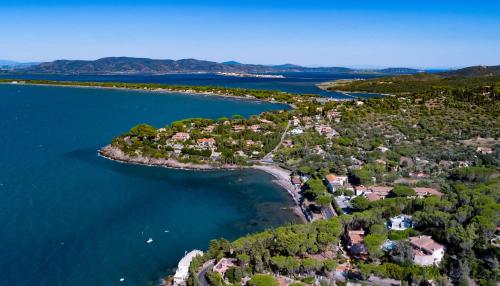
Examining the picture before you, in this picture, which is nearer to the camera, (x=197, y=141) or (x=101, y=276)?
(x=101, y=276)

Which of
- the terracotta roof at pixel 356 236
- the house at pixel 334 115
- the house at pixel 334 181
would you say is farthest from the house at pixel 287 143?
the terracotta roof at pixel 356 236

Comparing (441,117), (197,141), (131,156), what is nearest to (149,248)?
(131,156)

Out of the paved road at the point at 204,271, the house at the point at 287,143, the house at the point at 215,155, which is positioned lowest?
the paved road at the point at 204,271

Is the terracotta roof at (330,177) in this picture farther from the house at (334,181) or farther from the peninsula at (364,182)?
the peninsula at (364,182)

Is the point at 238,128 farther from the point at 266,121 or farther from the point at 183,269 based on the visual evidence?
the point at 183,269

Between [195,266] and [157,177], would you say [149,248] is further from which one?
[157,177]

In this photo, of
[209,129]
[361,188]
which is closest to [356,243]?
[361,188]
